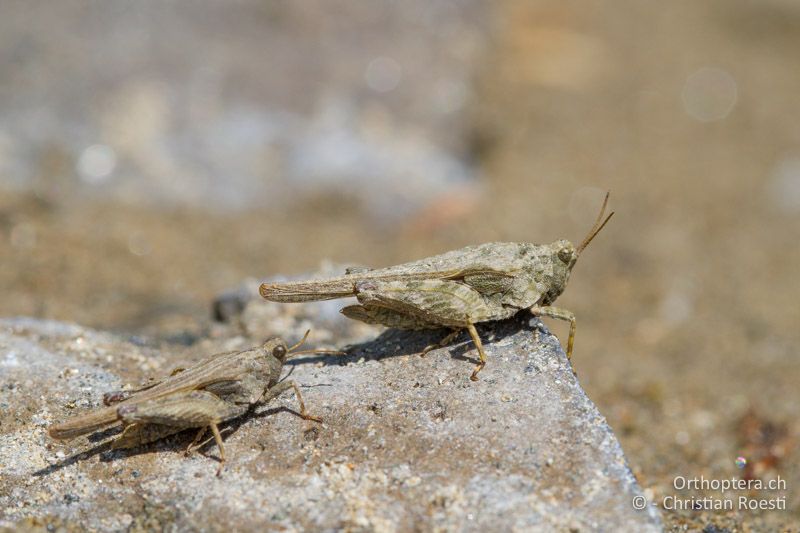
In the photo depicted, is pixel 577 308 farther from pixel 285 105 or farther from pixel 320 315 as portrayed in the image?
pixel 285 105

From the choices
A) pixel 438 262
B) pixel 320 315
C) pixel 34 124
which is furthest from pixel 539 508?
pixel 34 124

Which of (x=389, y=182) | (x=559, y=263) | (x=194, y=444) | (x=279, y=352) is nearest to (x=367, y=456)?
(x=279, y=352)

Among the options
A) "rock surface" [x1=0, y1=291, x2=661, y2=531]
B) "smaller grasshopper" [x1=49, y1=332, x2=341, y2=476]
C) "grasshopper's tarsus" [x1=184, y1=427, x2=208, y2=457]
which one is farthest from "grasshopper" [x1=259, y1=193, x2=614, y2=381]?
"grasshopper's tarsus" [x1=184, y1=427, x2=208, y2=457]

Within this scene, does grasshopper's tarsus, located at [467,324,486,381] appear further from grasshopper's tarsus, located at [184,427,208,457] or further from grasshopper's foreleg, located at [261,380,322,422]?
grasshopper's tarsus, located at [184,427,208,457]

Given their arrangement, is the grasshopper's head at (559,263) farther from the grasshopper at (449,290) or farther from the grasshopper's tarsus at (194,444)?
the grasshopper's tarsus at (194,444)

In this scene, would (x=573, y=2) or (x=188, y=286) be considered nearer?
(x=188, y=286)

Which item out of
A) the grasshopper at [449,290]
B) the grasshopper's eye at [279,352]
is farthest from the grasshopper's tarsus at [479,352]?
the grasshopper's eye at [279,352]
